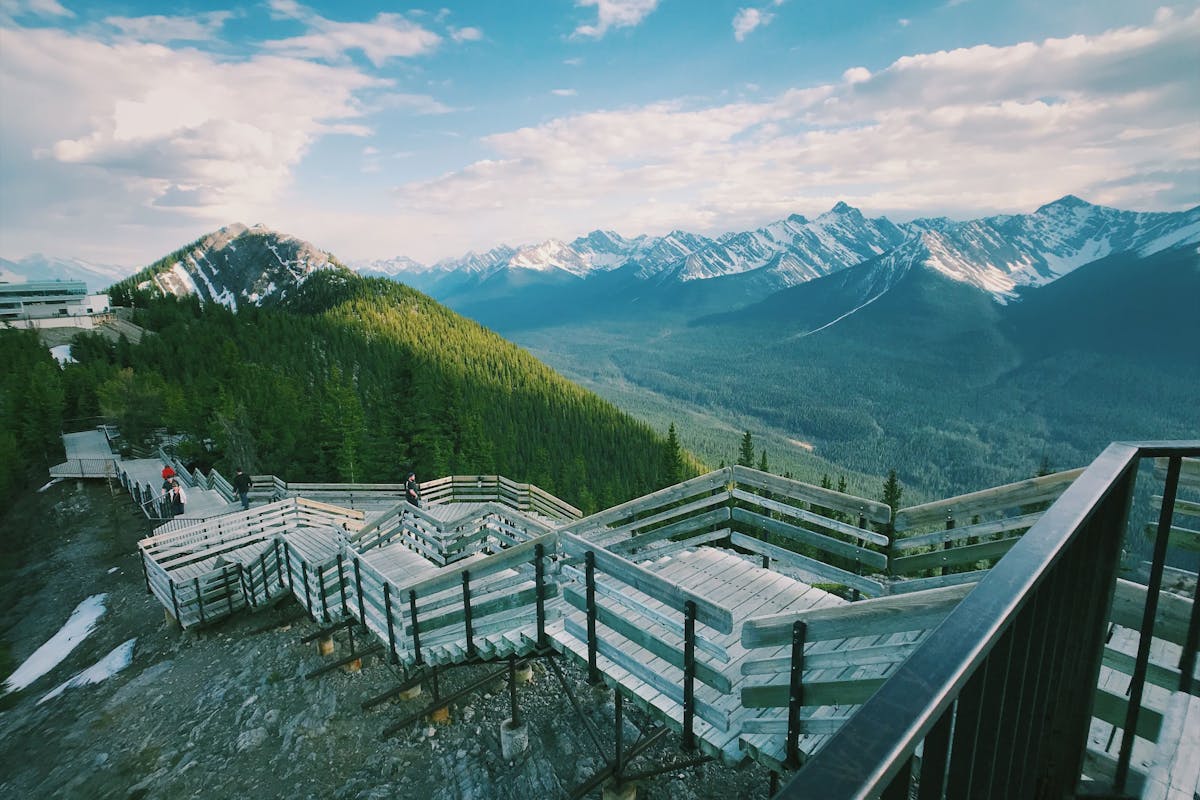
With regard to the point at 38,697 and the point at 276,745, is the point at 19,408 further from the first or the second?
the point at 276,745

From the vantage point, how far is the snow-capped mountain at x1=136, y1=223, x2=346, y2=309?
156 m

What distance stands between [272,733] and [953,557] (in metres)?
12.4

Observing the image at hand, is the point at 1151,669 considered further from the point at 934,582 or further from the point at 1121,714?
the point at 934,582

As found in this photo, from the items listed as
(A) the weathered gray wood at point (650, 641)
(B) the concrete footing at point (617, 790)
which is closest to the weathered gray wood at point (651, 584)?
(A) the weathered gray wood at point (650, 641)

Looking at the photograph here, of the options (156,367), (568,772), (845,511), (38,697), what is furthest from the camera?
(156,367)

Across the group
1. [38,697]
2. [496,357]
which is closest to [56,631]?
[38,697]

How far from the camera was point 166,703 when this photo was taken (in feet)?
41.8

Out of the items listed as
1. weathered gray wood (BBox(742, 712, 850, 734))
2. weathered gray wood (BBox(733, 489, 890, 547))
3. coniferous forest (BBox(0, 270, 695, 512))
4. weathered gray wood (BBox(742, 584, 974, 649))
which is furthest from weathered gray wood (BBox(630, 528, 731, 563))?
coniferous forest (BBox(0, 270, 695, 512))

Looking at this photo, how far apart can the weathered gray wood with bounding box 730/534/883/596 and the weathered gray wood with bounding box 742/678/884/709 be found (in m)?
3.06

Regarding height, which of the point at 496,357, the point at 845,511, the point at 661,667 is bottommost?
the point at 496,357

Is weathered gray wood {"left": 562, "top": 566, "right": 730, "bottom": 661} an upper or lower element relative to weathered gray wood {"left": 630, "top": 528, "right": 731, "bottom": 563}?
upper

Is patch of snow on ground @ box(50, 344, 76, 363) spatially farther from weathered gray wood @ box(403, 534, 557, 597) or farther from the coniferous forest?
weathered gray wood @ box(403, 534, 557, 597)

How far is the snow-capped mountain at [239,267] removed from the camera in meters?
156

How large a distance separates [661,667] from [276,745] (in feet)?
30.3
